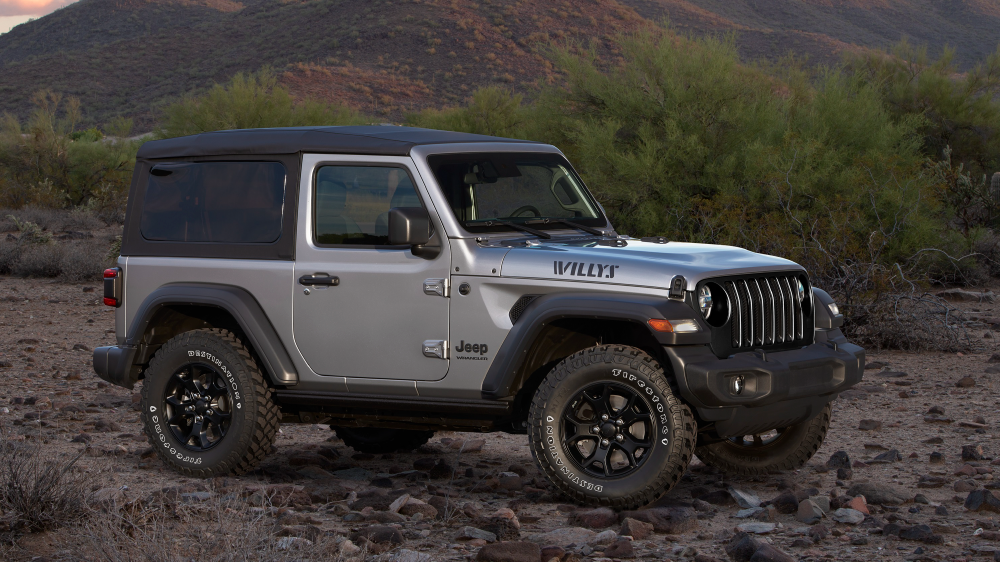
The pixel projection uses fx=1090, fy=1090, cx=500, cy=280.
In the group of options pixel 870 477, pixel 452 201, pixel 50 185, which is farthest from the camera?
pixel 50 185

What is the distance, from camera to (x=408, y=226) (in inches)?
215

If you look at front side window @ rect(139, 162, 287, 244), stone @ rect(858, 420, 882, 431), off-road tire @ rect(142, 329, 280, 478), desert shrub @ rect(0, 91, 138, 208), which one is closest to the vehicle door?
front side window @ rect(139, 162, 287, 244)

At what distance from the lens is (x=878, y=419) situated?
8125mm

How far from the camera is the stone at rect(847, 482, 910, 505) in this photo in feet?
18.2

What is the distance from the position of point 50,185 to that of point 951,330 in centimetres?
2728

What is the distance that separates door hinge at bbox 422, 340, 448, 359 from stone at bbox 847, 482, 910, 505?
2223 mm

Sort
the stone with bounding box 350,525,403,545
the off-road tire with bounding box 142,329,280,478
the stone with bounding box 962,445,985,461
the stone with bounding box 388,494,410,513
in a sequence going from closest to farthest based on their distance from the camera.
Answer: the stone with bounding box 350,525,403,545 → the stone with bounding box 388,494,410,513 → the off-road tire with bounding box 142,329,280,478 → the stone with bounding box 962,445,985,461

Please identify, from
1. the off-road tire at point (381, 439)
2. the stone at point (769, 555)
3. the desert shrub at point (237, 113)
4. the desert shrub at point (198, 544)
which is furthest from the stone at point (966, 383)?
the desert shrub at point (237, 113)

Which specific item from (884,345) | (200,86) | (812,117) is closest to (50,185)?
(812,117)

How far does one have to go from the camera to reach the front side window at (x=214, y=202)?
6219 millimetres

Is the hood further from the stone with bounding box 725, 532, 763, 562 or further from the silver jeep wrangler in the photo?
the stone with bounding box 725, 532, 763, 562

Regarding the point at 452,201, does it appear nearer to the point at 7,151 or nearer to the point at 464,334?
the point at 464,334

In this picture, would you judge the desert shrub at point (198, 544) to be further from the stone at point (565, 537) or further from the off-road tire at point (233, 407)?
the off-road tire at point (233, 407)

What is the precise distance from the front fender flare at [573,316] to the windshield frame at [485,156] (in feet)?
2.05
